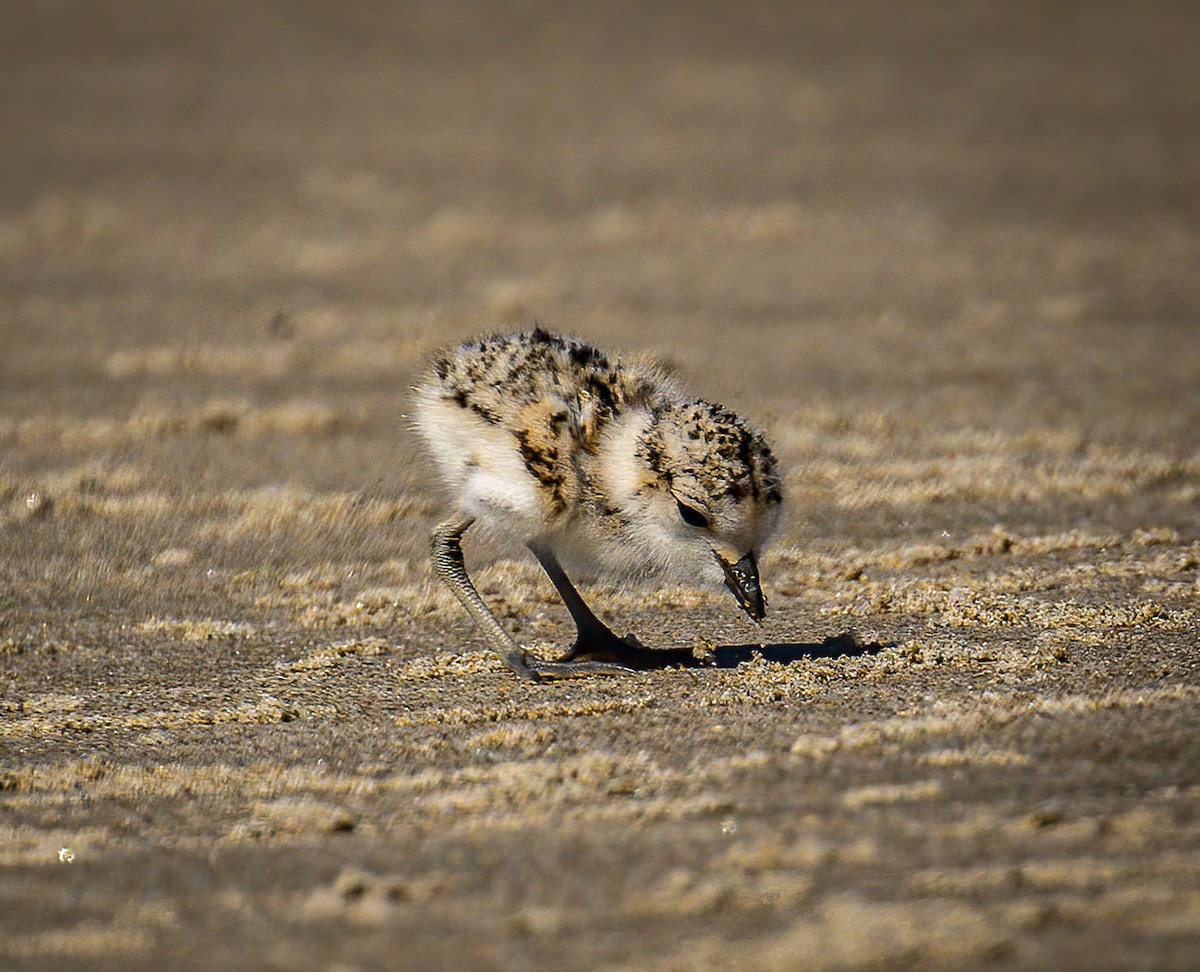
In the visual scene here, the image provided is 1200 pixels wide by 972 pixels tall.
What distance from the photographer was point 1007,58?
16531mm

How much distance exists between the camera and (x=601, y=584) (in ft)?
18.4

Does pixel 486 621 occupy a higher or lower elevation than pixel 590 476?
lower

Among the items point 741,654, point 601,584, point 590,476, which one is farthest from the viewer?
point 601,584

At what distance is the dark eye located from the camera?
4.33 metres

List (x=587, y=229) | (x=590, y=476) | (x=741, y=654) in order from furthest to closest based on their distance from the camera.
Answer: (x=587, y=229) < (x=741, y=654) < (x=590, y=476)

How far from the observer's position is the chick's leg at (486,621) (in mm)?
4535

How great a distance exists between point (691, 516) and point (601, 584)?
1.29m

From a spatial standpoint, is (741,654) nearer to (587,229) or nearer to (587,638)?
(587,638)

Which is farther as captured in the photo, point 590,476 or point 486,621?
point 486,621

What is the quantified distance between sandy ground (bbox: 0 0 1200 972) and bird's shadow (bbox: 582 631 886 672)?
0.22 feet

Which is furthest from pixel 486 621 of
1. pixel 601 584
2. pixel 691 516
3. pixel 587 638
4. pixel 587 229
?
pixel 587 229

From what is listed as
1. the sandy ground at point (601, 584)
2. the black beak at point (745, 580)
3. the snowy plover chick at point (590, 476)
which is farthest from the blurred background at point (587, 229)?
the black beak at point (745, 580)

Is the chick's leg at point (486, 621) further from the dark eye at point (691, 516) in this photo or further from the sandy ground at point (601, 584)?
the dark eye at point (691, 516)

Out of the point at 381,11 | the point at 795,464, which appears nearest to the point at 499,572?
the point at 795,464
